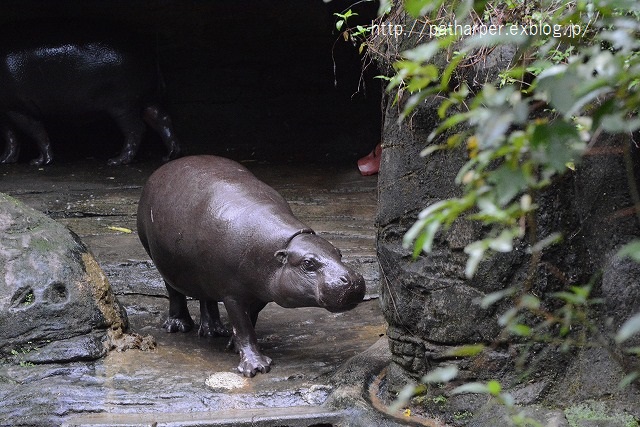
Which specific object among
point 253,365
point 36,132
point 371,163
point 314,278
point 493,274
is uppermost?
point 493,274

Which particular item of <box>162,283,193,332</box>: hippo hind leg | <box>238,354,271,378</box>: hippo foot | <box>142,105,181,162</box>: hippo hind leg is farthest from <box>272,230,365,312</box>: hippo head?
<box>142,105,181,162</box>: hippo hind leg

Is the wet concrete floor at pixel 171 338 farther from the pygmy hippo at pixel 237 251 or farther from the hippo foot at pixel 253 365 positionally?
the pygmy hippo at pixel 237 251

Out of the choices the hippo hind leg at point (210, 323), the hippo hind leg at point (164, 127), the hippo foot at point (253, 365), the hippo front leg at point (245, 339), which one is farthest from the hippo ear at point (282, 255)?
the hippo hind leg at point (164, 127)

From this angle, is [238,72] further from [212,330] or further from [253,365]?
[253,365]

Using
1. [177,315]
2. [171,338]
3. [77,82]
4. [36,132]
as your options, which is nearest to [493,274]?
[171,338]

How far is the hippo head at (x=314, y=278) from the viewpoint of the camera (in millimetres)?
5086

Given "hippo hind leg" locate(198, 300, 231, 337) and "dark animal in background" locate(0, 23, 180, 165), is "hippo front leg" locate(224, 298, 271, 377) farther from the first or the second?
"dark animal in background" locate(0, 23, 180, 165)

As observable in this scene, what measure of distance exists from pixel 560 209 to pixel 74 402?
8.55ft

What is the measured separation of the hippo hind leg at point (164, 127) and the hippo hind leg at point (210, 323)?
4.03 meters

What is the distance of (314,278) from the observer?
5203 mm

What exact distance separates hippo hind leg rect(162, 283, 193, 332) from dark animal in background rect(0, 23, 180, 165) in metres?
3.88

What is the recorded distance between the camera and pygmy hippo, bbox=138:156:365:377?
5.21 meters

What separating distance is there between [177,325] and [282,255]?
125 centimetres

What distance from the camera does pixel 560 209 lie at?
14.2 feet
